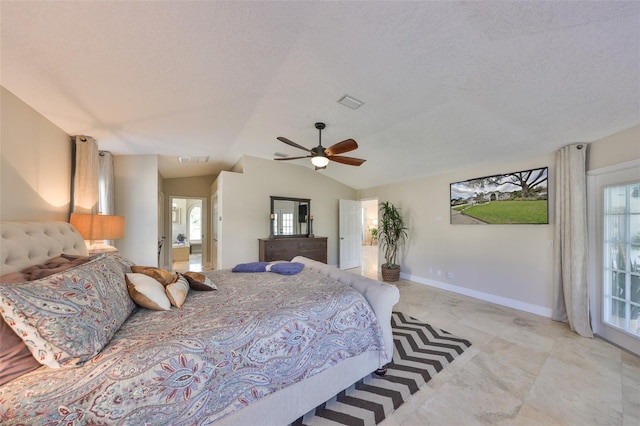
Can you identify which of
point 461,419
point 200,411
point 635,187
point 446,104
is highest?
point 446,104

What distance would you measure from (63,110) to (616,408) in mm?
5271

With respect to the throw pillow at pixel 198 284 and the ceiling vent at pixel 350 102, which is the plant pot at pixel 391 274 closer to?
the ceiling vent at pixel 350 102

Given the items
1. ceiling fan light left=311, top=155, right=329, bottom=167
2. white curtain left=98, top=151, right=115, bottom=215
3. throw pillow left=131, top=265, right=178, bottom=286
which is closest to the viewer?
throw pillow left=131, top=265, right=178, bottom=286

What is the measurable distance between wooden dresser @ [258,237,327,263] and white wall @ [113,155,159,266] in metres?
1.91

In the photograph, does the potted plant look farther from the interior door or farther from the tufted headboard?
the tufted headboard

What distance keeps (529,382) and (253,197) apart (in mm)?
4740

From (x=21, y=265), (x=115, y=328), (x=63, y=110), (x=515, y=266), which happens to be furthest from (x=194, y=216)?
(x=515, y=266)

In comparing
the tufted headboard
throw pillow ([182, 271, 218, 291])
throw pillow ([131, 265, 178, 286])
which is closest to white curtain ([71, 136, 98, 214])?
the tufted headboard

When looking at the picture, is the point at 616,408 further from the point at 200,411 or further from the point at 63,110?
the point at 63,110

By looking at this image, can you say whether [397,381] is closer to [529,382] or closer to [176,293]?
[529,382]

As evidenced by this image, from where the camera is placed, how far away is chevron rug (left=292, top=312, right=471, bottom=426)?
1639mm

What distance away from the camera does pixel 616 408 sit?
169cm

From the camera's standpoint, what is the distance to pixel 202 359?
1.21 m

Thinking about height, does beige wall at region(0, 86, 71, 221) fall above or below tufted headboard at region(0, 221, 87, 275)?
above
